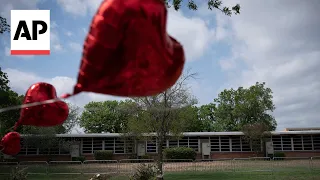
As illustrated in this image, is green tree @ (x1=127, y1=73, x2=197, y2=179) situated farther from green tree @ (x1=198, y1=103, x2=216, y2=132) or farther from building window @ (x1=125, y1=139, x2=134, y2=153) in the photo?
green tree @ (x1=198, y1=103, x2=216, y2=132)

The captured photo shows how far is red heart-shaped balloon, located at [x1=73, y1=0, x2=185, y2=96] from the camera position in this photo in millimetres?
2508

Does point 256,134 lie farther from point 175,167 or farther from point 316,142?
point 175,167

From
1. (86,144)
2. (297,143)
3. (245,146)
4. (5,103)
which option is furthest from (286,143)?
(5,103)

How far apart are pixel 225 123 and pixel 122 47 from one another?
54.6 m

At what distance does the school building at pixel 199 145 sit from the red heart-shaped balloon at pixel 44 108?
30.0m

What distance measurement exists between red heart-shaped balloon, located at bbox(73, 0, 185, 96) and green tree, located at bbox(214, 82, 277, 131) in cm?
5012

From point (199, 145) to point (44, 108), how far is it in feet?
105

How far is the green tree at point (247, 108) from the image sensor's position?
5278 centimetres

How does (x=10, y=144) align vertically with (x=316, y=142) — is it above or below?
below

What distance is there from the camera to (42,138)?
32.0 metres

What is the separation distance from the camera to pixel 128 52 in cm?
261

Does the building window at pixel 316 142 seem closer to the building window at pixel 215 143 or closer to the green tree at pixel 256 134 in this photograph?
the green tree at pixel 256 134

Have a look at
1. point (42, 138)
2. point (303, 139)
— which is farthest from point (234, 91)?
Answer: point (42, 138)

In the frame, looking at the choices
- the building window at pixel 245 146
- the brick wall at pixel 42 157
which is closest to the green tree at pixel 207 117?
the building window at pixel 245 146
